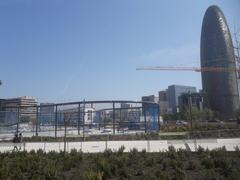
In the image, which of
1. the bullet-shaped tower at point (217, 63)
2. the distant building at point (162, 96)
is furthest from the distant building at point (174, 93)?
the bullet-shaped tower at point (217, 63)

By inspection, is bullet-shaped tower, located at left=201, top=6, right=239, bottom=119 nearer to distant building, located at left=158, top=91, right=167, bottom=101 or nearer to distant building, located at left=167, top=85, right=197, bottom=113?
distant building, located at left=167, top=85, right=197, bottom=113

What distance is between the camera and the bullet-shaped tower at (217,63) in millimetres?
122875

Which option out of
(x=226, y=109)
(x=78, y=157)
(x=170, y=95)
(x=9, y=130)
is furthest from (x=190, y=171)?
(x=170, y=95)

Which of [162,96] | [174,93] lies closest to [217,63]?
[174,93]

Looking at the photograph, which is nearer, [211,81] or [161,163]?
[161,163]

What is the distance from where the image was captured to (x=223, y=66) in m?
119

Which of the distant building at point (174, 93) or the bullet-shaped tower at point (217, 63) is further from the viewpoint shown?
the distant building at point (174, 93)

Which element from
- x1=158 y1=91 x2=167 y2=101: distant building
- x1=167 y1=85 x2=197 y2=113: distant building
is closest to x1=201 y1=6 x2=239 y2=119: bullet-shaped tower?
x1=167 y1=85 x2=197 y2=113: distant building

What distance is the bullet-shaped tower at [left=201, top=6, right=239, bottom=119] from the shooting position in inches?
4838

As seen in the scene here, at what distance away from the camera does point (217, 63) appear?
122625 millimetres

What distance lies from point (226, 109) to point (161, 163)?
120811 millimetres

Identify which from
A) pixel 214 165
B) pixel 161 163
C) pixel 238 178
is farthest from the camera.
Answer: pixel 161 163

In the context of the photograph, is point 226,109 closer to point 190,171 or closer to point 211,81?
point 211,81

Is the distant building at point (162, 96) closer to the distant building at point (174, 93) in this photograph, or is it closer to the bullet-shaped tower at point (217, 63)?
the distant building at point (174, 93)
